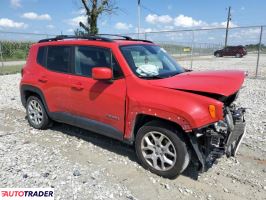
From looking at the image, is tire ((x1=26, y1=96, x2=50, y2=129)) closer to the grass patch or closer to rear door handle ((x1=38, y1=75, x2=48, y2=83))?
rear door handle ((x1=38, y1=75, x2=48, y2=83))

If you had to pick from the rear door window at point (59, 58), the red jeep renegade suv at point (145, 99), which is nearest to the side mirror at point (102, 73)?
the red jeep renegade suv at point (145, 99)

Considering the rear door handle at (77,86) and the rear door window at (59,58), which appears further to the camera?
the rear door window at (59,58)

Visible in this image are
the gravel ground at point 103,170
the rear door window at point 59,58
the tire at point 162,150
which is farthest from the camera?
the rear door window at point 59,58

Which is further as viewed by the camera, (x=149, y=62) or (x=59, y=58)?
(x=59, y=58)

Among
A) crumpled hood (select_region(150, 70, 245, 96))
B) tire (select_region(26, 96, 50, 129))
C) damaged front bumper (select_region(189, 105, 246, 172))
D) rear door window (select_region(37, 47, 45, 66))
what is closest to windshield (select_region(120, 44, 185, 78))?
crumpled hood (select_region(150, 70, 245, 96))

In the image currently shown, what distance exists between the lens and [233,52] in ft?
121

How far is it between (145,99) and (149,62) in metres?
A: 0.95

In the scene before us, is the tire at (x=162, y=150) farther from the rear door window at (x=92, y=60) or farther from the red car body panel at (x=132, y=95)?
the rear door window at (x=92, y=60)

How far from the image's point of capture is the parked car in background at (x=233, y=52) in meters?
34.6

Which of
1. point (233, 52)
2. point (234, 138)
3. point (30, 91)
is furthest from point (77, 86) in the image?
point (233, 52)

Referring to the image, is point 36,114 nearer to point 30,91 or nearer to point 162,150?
point 30,91

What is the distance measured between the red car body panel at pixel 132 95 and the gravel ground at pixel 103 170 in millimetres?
587

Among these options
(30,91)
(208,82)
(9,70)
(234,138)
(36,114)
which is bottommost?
(9,70)

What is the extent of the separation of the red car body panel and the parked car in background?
1219 inches
